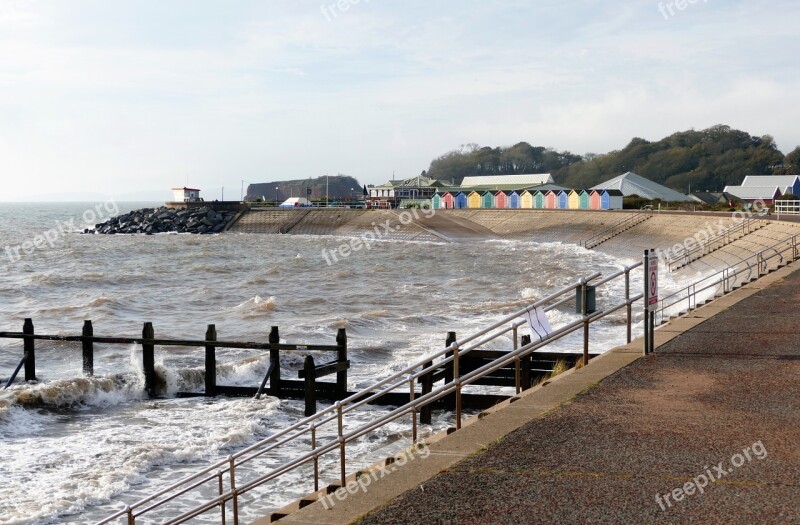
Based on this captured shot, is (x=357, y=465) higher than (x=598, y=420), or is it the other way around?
(x=598, y=420)

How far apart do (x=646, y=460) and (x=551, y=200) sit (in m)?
94.4

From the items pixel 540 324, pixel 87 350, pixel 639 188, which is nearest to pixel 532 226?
pixel 639 188

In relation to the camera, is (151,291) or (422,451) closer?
(422,451)

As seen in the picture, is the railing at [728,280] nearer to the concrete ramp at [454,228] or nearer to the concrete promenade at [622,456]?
the concrete promenade at [622,456]

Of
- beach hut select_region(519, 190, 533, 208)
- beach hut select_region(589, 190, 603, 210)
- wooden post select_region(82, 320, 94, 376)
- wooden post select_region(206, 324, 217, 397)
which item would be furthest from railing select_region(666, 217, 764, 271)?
beach hut select_region(519, 190, 533, 208)

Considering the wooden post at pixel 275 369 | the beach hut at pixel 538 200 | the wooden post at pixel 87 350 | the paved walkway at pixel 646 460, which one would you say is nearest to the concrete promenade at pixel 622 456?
the paved walkway at pixel 646 460

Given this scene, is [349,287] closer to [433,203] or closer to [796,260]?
[796,260]

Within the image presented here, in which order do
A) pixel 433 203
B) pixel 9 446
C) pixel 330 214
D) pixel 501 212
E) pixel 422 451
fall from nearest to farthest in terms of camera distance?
1. pixel 422 451
2. pixel 9 446
3. pixel 501 212
4. pixel 330 214
5. pixel 433 203

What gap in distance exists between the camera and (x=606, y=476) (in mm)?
6793

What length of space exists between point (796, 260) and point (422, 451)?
20.3 meters

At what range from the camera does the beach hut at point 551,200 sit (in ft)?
326

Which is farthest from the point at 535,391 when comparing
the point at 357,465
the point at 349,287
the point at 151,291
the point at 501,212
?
the point at 501,212

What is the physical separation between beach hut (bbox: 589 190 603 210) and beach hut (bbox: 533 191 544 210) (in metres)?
8.34

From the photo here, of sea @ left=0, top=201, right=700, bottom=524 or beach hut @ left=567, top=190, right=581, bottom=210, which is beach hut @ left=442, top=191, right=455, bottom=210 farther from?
sea @ left=0, top=201, right=700, bottom=524
